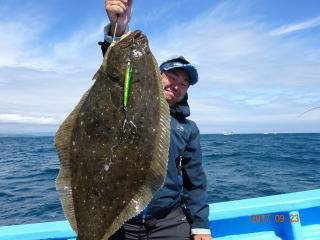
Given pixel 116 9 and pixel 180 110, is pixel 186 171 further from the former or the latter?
pixel 116 9

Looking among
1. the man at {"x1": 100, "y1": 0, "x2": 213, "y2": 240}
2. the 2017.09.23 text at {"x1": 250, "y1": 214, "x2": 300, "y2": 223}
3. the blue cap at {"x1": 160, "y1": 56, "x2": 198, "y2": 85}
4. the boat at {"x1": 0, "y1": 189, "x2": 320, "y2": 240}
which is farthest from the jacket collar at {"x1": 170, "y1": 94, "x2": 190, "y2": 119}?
the 2017.09.23 text at {"x1": 250, "y1": 214, "x2": 300, "y2": 223}

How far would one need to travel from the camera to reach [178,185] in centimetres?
306

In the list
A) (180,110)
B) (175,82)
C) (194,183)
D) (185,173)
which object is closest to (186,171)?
(185,173)

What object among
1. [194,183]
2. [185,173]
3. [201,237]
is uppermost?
[185,173]

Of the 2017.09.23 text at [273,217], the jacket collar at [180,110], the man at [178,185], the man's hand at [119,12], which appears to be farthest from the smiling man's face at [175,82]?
the 2017.09.23 text at [273,217]

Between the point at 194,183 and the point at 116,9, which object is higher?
the point at 116,9

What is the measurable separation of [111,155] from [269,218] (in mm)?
3480

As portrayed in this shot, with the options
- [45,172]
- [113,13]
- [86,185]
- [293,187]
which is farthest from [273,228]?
[45,172]

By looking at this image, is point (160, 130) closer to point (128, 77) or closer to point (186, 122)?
point (128, 77)

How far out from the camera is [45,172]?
18938 millimetres

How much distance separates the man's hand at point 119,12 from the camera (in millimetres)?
2492

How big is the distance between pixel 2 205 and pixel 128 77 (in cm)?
1088

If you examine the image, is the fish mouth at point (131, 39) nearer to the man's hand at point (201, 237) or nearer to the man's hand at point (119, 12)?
the man's hand at point (119, 12)

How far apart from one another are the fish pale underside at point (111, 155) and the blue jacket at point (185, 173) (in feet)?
2.86
